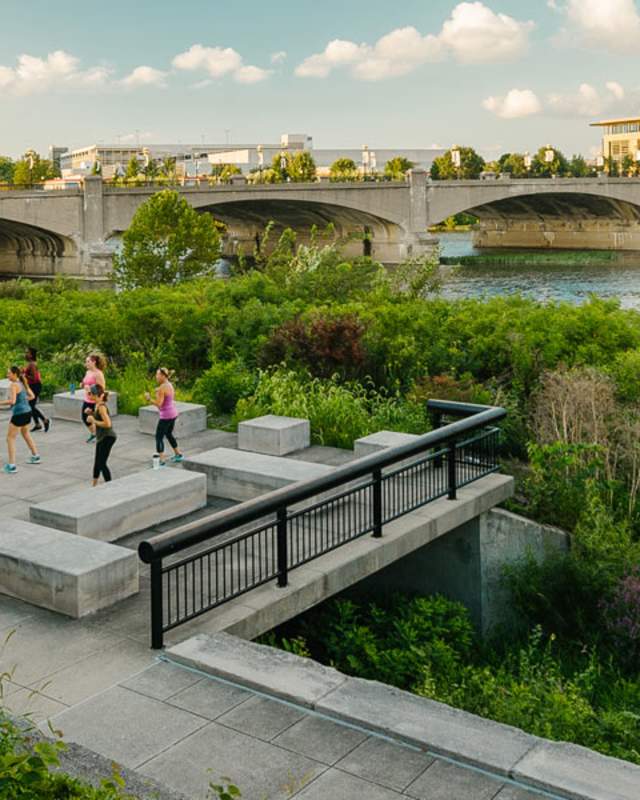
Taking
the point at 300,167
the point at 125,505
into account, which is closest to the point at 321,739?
the point at 125,505

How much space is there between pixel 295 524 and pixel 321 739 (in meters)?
3.98

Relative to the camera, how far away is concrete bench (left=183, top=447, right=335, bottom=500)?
412 inches

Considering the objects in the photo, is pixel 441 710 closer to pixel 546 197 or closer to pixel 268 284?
pixel 268 284

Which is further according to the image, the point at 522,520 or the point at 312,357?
the point at 312,357

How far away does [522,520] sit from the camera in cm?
1058

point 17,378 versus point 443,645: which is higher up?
point 17,378

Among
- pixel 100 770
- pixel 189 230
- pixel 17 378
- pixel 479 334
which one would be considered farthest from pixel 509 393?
pixel 189 230

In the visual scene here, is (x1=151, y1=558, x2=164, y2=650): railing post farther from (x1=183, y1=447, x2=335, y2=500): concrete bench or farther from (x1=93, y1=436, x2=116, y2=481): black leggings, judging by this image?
(x1=93, y1=436, x2=116, y2=481): black leggings

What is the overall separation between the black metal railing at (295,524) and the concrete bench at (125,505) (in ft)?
2.38

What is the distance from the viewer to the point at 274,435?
1250 cm

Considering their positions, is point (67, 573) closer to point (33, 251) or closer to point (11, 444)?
point (11, 444)

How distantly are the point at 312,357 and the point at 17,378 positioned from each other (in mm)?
4625

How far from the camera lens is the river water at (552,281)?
5291 cm

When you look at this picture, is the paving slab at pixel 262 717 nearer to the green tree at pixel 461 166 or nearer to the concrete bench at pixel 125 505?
the concrete bench at pixel 125 505
